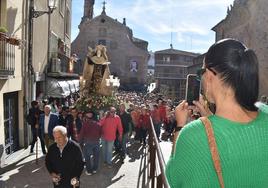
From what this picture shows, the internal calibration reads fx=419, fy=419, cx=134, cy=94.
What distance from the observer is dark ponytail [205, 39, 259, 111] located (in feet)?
5.50

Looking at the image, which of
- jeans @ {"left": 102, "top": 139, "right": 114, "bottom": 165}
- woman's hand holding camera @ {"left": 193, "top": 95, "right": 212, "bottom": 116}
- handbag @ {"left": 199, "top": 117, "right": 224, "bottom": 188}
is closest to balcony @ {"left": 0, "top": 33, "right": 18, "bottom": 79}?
jeans @ {"left": 102, "top": 139, "right": 114, "bottom": 165}

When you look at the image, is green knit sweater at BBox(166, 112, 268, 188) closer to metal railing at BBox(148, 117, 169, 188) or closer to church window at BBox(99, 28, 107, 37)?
metal railing at BBox(148, 117, 169, 188)

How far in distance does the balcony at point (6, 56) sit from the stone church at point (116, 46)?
4613 centimetres

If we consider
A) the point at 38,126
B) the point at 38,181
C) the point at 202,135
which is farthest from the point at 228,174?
the point at 38,126

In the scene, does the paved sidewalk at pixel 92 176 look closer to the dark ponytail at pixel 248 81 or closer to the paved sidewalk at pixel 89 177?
the paved sidewalk at pixel 89 177

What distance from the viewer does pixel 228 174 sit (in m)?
1.59

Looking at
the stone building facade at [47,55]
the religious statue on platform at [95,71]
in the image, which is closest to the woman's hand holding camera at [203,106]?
the stone building facade at [47,55]

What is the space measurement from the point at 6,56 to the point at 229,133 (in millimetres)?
9873

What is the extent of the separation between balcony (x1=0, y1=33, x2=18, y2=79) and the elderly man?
15.4ft

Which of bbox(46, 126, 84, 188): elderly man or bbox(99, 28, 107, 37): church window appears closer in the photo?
bbox(46, 126, 84, 188): elderly man

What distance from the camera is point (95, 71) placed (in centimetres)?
1669

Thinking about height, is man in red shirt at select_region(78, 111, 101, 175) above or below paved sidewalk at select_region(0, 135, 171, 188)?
above

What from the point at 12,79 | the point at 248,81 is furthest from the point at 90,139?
the point at 248,81

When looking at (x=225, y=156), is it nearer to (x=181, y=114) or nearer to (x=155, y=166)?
(x=181, y=114)
